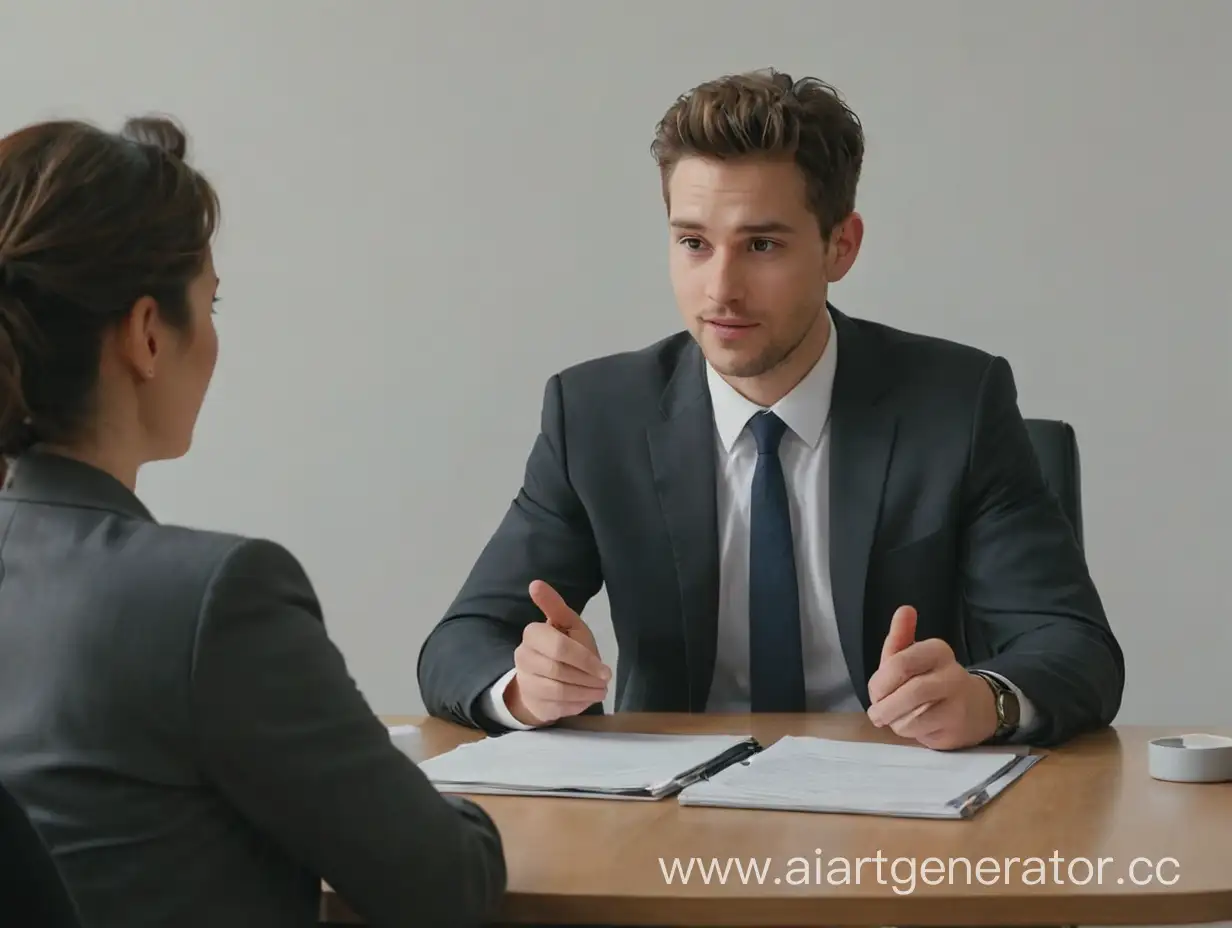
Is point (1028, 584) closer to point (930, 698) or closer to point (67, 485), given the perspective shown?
point (930, 698)

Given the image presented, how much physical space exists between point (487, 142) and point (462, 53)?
0.19m

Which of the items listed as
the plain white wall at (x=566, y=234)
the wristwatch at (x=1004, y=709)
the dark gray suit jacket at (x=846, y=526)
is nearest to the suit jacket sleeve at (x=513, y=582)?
the dark gray suit jacket at (x=846, y=526)

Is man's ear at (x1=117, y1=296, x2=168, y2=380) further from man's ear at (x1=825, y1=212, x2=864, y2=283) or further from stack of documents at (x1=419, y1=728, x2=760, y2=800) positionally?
man's ear at (x1=825, y1=212, x2=864, y2=283)

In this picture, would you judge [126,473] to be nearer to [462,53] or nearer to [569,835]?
[569,835]

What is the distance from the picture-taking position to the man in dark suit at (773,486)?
6.52 feet

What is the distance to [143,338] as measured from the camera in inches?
44.9

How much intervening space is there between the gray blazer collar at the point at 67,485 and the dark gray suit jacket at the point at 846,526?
2.53 feet

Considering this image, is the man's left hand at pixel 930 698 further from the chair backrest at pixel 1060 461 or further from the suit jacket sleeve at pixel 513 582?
the chair backrest at pixel 1060 461

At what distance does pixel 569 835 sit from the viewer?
4.09 feet

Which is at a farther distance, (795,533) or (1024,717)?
(795,533)

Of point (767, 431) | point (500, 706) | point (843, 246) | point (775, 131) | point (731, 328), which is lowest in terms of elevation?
point (500, 706)

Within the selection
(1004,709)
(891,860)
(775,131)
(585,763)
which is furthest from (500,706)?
(775,131)

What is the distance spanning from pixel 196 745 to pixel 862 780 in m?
0.64

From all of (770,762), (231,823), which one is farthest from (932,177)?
(231,823)
